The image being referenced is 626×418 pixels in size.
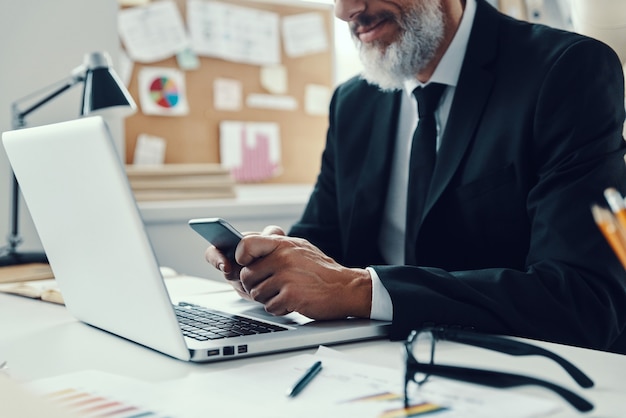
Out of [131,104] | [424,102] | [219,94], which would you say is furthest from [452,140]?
[219,94]

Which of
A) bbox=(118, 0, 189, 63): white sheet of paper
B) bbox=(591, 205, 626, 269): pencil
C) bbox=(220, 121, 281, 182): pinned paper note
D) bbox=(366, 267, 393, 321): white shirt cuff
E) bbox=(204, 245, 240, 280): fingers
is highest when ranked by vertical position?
bbox=(118, 0, 189, 63): white sheet of paper

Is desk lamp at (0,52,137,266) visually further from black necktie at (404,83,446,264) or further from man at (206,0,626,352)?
black necktie at (404,83,446,264)

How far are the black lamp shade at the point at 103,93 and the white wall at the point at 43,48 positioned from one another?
0.36 m

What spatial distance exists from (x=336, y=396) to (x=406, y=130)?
0.91 metres

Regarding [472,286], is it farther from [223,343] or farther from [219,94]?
[219,94]

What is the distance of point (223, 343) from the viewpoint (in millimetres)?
809

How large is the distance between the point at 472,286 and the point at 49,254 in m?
0.55

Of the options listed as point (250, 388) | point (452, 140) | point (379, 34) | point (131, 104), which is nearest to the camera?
point (250, 388)

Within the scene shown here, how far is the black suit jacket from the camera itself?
946mm

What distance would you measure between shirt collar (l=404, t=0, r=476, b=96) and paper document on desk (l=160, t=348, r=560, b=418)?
2.47 ft

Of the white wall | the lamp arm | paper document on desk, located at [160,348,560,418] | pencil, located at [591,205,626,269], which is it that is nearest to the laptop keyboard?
paper document on desk, located at [160,348,560,418]

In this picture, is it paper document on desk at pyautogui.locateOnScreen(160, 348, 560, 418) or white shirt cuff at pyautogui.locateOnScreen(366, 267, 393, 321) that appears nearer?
paper document on desk at pyautogui.locateOnScreen(160, 348, 560, 418)

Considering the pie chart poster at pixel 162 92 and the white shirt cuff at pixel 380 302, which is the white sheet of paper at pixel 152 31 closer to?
the pie chart poster at pixel 162 92

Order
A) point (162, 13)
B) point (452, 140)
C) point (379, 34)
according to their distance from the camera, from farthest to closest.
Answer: point (162, 13) < point (379, 34) < point (452, 140)
